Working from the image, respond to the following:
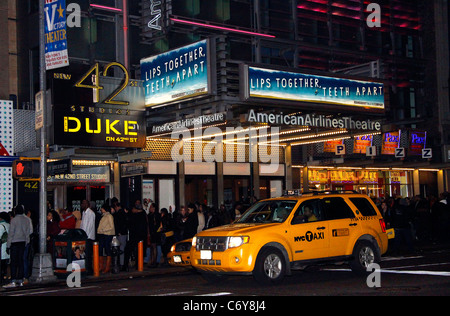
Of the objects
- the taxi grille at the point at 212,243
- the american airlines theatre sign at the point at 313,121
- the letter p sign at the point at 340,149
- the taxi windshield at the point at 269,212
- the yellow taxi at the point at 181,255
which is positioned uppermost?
the american airlines theatre sign at the point at 313,121

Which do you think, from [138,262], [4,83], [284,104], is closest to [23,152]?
[4,83]

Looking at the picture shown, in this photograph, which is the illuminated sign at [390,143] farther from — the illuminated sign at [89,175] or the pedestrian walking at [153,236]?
the pedestrian walking at [153,236]

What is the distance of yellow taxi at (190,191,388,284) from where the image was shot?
14.0m

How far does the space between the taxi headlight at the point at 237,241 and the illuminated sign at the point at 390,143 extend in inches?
826

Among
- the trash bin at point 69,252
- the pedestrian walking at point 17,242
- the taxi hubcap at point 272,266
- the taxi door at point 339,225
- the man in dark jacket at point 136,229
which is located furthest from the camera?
the man in dark jacket at point 136,229

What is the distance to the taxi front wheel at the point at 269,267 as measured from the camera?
45.8 feet

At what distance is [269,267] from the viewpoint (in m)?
14.2

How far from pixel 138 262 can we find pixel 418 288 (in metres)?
9.50

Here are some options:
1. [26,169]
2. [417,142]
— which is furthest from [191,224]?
[417,142]

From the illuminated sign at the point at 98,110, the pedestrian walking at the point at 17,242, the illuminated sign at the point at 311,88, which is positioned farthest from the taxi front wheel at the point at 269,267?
the illuminated sign at the point at 98,110

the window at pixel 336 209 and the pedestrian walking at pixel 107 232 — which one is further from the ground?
the window at pixel 336 209

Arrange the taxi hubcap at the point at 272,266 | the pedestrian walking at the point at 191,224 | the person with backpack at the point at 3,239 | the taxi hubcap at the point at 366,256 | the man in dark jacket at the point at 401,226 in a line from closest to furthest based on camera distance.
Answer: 1. the taxi hubcap at the point at 272,266
2. the taxi hubcap at the point at 366,256
3. the person with backpack at the point at 3,239
4. the pedestrian walking at the point at 191,224
5. the man in dark jacket at the point at 401,226

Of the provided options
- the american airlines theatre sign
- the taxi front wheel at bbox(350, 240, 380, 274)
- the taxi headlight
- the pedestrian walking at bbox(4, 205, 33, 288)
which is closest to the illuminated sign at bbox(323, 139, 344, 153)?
the american airlines theatre sign

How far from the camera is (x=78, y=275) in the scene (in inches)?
698
